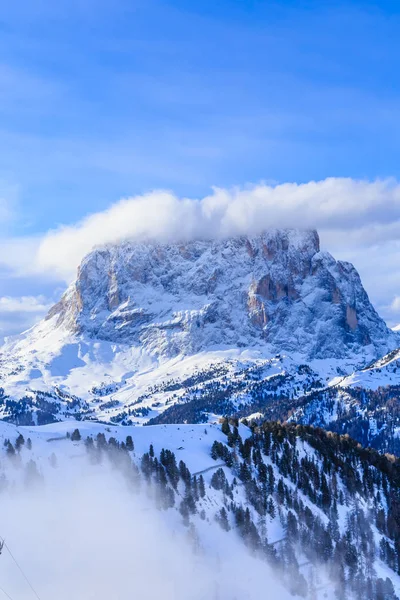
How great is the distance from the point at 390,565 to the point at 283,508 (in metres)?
28.5

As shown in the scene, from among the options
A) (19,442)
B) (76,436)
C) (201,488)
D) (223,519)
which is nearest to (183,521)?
(223,519)

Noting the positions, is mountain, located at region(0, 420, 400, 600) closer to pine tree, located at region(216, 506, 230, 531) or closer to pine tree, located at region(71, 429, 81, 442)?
pine tree, located at region(216, 506, 230, 531)

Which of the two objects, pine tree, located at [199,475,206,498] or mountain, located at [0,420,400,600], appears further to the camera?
pine tree, located at [199,475,206,498]

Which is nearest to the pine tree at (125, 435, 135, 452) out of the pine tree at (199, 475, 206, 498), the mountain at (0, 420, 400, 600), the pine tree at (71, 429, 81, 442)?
the mountain at (0, 420, 400, 600)

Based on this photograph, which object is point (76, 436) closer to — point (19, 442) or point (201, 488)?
point (19, 442)

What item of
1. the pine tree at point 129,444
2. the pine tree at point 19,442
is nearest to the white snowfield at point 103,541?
the pine tree at point 19,442

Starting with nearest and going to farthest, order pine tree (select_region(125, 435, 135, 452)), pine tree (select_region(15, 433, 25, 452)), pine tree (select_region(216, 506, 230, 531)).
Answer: pine tree (select_region(216, 506, 230, 531)) → pine tree (select_region(15, 433, 25, 452)) → pine tree (select_region(125, 435, 135, 452))

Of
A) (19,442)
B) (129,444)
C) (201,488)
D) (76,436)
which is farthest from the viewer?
(129,444)

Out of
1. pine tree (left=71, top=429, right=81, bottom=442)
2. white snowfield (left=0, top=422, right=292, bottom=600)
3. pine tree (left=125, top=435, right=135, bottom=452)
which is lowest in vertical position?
white snowfield (left=0, top=422, right=292, bottom=600)

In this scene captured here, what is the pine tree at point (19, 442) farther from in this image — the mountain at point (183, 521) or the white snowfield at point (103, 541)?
the white snowfield at point (103, 541)

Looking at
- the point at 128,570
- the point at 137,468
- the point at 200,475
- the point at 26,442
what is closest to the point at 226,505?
the point at 200,475

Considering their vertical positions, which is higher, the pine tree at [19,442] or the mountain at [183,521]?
the pine tree at [19,442]

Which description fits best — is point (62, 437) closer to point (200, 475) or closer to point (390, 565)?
point (200, 475)

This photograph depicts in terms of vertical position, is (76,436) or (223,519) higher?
(76,436)
